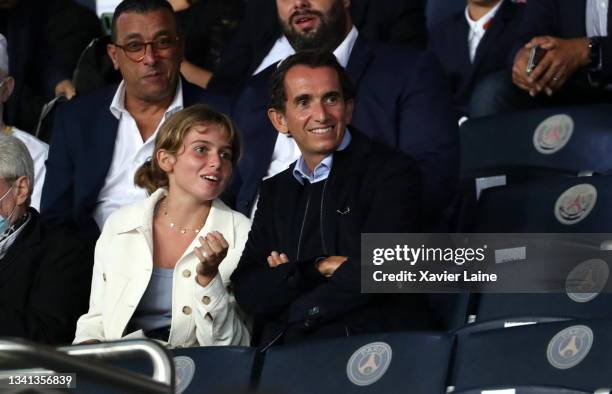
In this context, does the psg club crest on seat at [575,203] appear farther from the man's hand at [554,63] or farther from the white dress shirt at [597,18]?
the white dress shirt at [597,18]

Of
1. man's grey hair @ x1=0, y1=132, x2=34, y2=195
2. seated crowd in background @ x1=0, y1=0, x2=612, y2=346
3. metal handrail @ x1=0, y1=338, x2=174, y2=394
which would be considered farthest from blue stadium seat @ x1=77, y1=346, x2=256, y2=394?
metal handrail @ x1=0, y1=338, x2=174, y2=394

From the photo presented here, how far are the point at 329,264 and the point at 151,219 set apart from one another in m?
0.78

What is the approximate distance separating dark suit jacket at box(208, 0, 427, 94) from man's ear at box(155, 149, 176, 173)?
61.3 inches

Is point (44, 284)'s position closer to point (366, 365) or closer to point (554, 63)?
point (366, 365)

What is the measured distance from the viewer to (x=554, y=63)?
5273 millimetres

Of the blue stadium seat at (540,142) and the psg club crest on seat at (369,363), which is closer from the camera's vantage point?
the psg club crest on seat at (369,363)

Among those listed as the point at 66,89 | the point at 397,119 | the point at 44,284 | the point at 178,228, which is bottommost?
the point at 44,284

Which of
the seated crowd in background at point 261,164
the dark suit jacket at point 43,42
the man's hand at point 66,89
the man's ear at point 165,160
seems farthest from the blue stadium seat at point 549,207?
the dark suit jacket at point 43,42

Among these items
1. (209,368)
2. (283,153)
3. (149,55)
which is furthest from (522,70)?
(209,368)

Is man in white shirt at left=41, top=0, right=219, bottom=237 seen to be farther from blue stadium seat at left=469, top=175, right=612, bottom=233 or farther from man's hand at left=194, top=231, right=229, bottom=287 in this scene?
blue stadium seat at left=469, top=175, right=612, bottom=233

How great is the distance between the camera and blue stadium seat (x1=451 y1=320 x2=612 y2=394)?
3.46 metres

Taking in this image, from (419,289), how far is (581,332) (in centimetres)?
91

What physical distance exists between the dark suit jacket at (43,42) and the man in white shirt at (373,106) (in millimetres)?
1523

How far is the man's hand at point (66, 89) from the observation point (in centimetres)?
650
